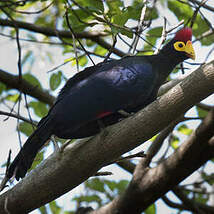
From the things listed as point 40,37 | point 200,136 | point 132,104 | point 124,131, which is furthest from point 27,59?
point 200,136

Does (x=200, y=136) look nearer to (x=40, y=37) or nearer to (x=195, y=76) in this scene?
(x=195, y=76)

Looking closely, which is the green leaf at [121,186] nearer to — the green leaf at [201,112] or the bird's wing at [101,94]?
the green leaf at [201,112]

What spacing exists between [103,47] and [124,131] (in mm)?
2235

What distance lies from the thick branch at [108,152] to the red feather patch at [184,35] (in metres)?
1.29

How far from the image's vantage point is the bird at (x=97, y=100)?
2.85m

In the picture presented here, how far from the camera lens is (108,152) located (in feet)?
8.46

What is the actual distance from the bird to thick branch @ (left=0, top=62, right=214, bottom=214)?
15 centimetres

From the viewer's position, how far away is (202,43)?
425cm

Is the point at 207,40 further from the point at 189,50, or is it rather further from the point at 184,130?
the point at 184,130

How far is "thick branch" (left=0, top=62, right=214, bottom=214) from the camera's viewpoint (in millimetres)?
2395

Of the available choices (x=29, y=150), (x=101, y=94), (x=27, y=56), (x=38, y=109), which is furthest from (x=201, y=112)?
(x=27, y=56)

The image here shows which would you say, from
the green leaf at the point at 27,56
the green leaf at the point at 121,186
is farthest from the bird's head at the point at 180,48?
the green leaf at the point at 27,56

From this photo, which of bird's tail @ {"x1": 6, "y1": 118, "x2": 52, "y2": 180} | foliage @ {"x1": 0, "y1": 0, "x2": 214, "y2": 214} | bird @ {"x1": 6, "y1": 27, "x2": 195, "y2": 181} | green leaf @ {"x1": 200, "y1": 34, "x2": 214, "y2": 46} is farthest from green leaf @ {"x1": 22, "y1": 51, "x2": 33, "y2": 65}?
bird's tail @ {"x1": 6, "y1": 118, "x2": 52, "y2": 180}

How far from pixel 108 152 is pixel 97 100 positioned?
51 centimetres
